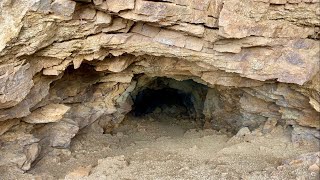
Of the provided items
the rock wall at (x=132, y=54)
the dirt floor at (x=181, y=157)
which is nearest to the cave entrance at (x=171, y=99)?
the dirt floor at (x=181, y=157)

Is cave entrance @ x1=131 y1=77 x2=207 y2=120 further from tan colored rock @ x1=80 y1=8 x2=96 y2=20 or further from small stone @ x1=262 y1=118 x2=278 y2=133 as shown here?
tan colored rock @ x1=80 y1=8 x2=96 y2=20

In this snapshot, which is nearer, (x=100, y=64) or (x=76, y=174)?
(x=76, y=174)

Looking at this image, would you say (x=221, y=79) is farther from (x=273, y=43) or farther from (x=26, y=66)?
(x=26, y=66)

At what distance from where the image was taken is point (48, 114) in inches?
274

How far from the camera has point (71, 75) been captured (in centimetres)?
762

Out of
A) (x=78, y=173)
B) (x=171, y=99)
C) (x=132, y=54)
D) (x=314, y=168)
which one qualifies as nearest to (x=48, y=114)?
(x=78, y=173)

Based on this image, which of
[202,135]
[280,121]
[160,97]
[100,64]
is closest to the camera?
[100,64]

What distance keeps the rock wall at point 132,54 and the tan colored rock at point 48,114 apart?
0.02 meters

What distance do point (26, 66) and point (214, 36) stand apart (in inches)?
135

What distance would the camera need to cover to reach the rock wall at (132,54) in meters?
5.68

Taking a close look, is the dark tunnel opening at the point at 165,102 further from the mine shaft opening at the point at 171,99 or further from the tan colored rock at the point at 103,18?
the tan colored rock at the point at 103,18

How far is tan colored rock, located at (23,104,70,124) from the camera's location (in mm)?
6770

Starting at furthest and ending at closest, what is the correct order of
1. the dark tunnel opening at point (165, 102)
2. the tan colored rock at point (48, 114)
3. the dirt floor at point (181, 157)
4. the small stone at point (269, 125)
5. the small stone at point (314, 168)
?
1. the dark tunnel opening at point (165, 102)
2. the small stone at point (269, 125)
3. the tan colored rock at point (48, 114)
4. the dirt floor at point (181, 157)
5. the small stone at point (314, 168)

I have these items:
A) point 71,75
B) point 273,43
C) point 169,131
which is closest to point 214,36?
point 273,43
